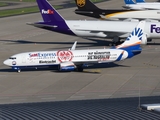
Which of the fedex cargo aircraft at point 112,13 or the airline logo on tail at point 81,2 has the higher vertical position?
the airline logo on tail at point 81,2

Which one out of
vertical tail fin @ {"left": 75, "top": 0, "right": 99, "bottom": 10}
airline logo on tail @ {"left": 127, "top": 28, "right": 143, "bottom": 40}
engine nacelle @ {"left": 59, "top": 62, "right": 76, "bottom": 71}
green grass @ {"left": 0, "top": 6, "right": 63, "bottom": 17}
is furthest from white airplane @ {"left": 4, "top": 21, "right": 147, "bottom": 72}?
green grass @ {"left": 0, "top": 6, "right": 63, "bottom": 17}

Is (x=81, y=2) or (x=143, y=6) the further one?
(x=143, y=6)

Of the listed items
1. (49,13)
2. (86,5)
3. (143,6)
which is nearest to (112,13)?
(86,5)

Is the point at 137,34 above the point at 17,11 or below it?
above

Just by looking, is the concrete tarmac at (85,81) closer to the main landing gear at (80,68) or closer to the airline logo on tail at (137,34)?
the main landing gear at (80,68)

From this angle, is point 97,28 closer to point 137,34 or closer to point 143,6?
point 137,34

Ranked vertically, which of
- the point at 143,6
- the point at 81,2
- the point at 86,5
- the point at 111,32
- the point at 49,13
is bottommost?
the point at 143,6

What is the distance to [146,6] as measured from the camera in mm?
130375

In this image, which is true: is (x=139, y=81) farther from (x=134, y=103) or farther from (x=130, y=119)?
(x=130, y=119)

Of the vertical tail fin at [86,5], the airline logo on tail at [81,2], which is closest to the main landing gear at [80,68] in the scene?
the vertical tail fin at [86,5]

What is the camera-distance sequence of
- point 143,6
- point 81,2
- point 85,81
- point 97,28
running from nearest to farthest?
point 85,81, point 97,28, point 81,2, point 143,6

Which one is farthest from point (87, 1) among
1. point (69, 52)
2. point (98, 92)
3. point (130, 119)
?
point (130, 119)

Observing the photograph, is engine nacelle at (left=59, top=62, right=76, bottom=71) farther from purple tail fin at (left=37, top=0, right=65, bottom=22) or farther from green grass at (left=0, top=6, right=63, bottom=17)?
green grass at (left=0, top=6, right=63, bottom=17)

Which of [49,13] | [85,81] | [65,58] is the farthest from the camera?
[49,13]
